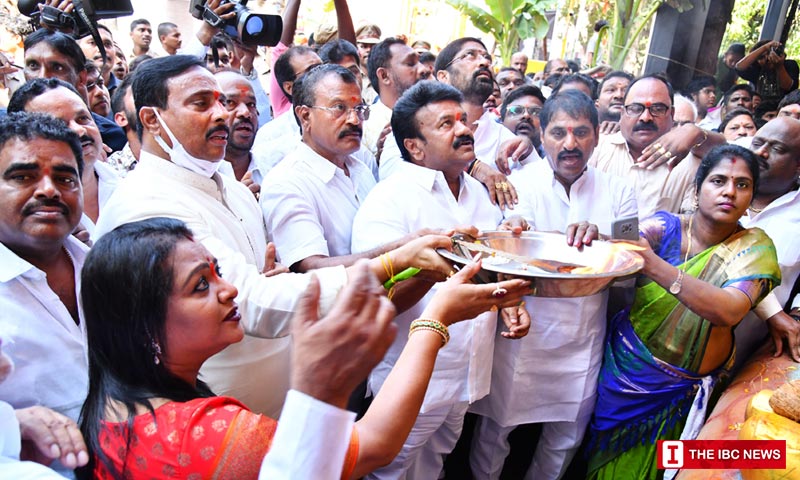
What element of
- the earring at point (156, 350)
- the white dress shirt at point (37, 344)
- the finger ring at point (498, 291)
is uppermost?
the finger ring at point (498, 291)

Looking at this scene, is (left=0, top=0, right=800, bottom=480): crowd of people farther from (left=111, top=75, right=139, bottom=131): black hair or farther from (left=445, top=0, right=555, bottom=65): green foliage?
(left=445, top=0, right=555, bottom=65): green foliage

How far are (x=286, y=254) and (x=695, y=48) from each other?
933 centimetres

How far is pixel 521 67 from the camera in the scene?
24.6ft

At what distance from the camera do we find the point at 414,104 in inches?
110

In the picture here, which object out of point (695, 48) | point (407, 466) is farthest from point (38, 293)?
point (695, 48)

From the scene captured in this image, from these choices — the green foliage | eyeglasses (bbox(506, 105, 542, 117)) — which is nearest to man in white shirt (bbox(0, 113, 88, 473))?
eyeglasses (bbox(506, 105, 542, 117))

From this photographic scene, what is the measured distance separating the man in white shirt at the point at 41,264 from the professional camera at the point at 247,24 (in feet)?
6.27

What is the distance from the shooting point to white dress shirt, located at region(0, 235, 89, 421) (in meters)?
1.48

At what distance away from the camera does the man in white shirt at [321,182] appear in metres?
2.40

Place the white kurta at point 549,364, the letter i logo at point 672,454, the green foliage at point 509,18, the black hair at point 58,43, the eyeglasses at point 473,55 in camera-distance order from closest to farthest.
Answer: the letter i logo at point 672,454, the white kurta at point 549,364, the black hair at point 58,43, the eyeglasses at point 473,55, the green foliage at point 509,18

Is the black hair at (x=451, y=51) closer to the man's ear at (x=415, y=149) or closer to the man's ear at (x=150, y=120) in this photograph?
the man's ear at (x=415, y=149)

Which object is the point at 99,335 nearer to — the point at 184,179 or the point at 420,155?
the point at 184,179

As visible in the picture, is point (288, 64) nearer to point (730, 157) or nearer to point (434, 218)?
point (434, 218)

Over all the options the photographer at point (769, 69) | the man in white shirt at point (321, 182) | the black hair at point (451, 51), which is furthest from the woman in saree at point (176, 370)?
the photographer at point (769, 69)
